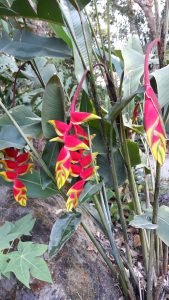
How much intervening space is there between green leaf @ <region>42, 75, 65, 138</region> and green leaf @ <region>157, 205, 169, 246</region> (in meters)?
0.37

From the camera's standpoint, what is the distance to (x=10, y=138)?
0.88 meters

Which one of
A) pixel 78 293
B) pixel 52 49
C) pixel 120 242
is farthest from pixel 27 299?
pixel 52 49

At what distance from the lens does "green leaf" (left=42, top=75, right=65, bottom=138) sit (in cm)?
73

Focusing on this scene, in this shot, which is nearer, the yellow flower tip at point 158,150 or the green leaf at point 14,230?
the yellow flower tip at point 158,150

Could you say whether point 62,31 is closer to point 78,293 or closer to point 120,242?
point 78,293

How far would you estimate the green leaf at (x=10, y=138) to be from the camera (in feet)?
2.82

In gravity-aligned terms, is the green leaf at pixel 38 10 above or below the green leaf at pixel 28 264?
above

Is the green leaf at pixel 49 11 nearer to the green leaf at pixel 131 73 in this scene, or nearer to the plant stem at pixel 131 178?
the green leaf at pixel 131 73

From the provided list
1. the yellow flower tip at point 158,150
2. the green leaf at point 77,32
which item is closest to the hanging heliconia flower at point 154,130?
the yellow flower tip at point 158,150

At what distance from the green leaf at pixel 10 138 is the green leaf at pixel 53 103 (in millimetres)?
109

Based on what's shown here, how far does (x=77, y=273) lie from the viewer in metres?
1.09

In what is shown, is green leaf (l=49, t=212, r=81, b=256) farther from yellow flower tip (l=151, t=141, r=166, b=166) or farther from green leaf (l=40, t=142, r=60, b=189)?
yellow flower tip (l=151, t=141, r=166, b=166)

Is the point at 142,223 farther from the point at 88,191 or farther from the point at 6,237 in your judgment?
the point at 6,237

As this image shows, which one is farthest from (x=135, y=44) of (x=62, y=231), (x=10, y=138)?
(x=62, y=231)
